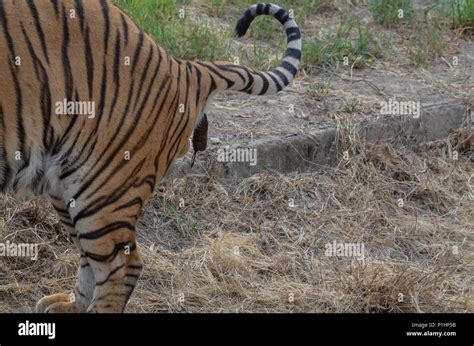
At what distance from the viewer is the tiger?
457 centimetres

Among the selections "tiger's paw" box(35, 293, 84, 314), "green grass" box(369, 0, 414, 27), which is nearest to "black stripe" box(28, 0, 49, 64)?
"tiger's paw" box(35, 293, 84, 314)

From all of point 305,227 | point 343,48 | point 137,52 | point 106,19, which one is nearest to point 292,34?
point 137,52

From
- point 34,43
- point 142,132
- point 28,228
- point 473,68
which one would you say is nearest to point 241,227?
point 28,228

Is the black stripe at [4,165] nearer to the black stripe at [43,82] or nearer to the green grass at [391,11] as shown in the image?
the black stripe at [43,82]

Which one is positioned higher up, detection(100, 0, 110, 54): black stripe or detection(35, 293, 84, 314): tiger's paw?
detection(100, 0, 110, 54): black stripe

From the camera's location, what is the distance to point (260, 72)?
544 cm

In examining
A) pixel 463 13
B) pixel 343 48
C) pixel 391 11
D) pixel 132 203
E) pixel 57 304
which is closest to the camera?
pixel 132 203

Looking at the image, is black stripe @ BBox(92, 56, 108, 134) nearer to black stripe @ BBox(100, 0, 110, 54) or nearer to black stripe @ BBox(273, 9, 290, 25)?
black stripe @ BBox(100, 0, 110, 54)

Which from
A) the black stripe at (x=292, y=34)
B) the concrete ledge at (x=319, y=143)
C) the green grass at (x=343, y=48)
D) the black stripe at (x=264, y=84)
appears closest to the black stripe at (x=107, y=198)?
the black stripe at (x=264, y=84)

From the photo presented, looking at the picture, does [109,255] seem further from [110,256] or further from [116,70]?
[116,70]

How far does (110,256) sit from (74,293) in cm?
59

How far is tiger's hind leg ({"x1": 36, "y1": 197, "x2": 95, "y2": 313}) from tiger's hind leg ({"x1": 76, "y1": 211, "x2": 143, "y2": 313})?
7.8 inches

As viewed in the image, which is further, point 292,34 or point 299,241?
point 299,241
